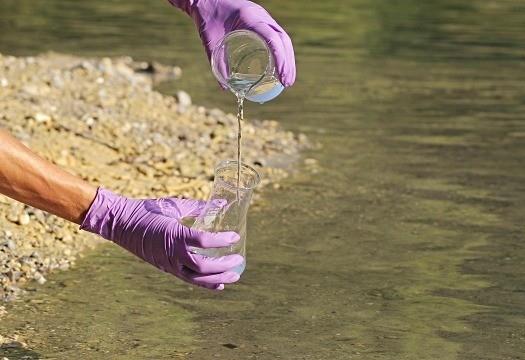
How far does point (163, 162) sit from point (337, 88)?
3.90 m

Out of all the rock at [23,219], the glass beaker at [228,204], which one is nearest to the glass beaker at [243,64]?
the glass beaker at [228,204]

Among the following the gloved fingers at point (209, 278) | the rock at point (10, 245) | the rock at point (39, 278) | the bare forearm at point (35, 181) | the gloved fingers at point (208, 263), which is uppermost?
the bare forearm at point (35, 181)

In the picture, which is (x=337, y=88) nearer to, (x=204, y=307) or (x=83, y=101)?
(x=83, y=101)

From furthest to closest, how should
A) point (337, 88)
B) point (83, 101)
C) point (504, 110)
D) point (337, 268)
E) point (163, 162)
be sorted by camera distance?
point (337, 88), point (504, 110), point (83, 101), point (163, 162), point (337, 268)

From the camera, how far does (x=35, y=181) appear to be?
4.22m

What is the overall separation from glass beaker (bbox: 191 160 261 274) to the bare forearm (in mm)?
435

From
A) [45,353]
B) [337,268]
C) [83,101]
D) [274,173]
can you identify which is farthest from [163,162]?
[45,353]

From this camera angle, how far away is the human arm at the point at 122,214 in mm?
4203

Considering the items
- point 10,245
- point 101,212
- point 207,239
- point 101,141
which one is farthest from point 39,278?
point 101,141

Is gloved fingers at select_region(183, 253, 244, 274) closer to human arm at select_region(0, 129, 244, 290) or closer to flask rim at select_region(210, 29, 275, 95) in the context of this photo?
human arm at select_region(0, 129, 244, 290)

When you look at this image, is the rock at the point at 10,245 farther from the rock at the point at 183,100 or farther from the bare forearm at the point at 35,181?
the rock at the point at 183,100

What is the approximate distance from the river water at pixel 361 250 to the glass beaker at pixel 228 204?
85 cm

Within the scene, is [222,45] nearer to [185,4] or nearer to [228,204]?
[185,4]

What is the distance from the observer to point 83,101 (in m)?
9.88
